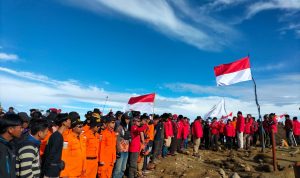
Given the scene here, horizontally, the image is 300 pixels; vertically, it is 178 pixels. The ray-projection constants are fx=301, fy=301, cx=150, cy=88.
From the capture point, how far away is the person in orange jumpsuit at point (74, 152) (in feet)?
21.3

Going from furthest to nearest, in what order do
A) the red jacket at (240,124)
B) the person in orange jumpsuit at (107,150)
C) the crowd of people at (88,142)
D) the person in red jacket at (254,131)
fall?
the person in red jacket at (254,131), the red jacket at (240,124), the person in orange jumpsuit at (107,150), the crowd of people at (88,142)

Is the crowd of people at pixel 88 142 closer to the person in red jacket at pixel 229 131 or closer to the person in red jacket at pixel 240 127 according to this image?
the person in red jacket at pixel 240 127

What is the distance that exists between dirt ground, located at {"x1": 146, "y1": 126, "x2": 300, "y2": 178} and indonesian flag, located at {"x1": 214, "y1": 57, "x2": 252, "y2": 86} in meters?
4.20

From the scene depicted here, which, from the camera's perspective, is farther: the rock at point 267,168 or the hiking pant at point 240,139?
the hiking pant at point 240,139

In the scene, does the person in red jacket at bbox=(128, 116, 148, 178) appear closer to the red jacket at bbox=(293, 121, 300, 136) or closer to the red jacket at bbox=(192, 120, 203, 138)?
the red jacket at bbox=(192, 120, 203, 138)

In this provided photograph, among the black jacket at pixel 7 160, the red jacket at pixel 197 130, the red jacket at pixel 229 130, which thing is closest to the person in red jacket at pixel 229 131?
the red jacket at pixel 229 130

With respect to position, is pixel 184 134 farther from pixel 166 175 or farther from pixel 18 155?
pixel 18 155

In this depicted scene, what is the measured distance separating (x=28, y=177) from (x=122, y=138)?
507 cm

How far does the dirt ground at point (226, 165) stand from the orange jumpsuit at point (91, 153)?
4206 millimetres

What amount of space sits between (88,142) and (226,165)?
28.7ft

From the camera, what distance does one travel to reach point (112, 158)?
8.82 m

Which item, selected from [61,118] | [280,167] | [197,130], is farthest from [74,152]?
[197,130]

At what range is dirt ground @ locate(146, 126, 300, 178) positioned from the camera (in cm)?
1218

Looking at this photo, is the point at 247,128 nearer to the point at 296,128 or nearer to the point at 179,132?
the point at 296,128
